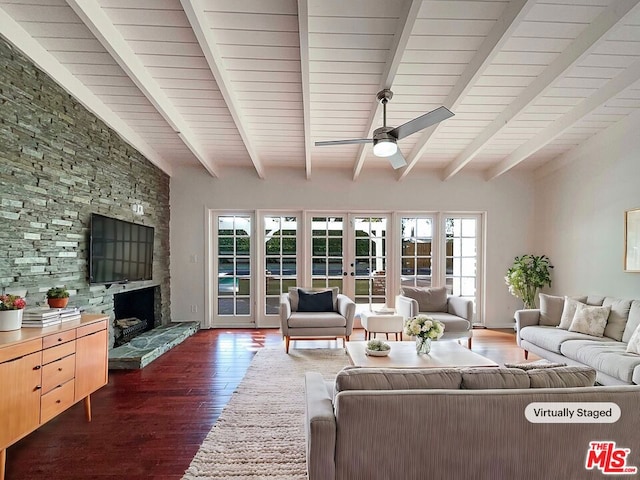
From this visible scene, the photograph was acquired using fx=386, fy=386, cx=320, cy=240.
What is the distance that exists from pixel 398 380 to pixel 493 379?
433 millimetres

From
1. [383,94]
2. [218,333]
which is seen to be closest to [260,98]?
[383,94]

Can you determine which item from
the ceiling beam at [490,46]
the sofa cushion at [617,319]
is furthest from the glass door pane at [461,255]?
the ceiling beam at [490,46]

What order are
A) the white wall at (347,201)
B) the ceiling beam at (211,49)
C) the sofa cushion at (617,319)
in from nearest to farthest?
the ceiling beam at (211,49) → the sofa cushion at (617,319) → the white wall at (347,201)

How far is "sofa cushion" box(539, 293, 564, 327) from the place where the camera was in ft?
15.1

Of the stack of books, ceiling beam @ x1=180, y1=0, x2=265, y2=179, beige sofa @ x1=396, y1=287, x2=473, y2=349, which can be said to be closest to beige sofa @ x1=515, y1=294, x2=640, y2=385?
beige sofa @ x1=396, y1=287, x2=473, y2=349

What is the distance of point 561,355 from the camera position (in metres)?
3.86

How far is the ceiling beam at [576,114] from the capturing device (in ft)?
11.1

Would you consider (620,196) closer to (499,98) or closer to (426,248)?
(499,98)

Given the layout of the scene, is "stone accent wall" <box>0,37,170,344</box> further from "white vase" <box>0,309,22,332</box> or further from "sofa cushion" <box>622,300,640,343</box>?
"sofa cushion" <box>622,300,640,343</box>

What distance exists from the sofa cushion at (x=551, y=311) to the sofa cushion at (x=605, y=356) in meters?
0.69

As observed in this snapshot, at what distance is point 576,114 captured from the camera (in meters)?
4.11

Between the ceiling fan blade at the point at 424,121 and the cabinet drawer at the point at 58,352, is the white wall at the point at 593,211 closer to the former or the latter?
the ceiling fan blade at the point at 424,121

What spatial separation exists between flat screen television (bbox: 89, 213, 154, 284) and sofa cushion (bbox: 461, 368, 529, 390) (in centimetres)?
374

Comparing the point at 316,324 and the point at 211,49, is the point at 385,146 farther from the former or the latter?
the point at 316,324
